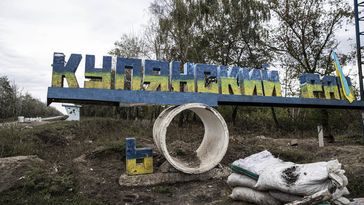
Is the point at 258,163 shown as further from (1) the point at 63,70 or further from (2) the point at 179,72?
(1) the point at 63,70

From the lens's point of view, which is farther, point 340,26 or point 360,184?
point 340,26

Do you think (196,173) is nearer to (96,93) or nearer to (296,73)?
(96,93)

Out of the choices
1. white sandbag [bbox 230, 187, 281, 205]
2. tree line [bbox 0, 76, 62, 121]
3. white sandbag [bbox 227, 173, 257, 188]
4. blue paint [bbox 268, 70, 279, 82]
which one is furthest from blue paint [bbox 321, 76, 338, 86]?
tree line [bbox 0, 76, 62, 121]

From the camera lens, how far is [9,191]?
6.30m

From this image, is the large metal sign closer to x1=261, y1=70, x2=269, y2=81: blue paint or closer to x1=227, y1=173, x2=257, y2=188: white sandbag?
x1=261, y1=70, x2=269, y2=81: blue paint

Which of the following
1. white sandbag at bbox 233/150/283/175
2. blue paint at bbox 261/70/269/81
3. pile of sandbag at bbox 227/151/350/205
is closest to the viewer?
pile of sandbag at bbox 227/151/350/205

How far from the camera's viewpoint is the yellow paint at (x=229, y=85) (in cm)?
789

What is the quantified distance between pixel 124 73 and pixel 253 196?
3.64 meters

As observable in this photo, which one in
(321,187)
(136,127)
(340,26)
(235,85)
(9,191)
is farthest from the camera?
(340,26)

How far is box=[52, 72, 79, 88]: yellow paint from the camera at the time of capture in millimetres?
6492

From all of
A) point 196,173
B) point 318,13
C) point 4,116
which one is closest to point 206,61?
point 318,13

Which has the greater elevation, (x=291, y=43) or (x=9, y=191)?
(x=291, y=43)

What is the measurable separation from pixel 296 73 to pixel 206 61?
5065 mm

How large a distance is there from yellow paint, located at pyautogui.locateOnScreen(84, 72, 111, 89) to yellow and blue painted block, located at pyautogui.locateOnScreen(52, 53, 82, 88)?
0.82 ft
